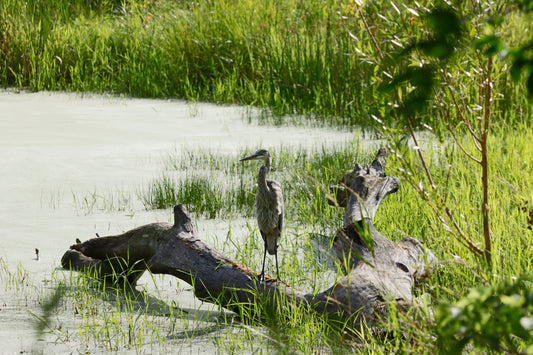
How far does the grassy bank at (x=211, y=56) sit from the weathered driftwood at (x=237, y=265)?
4477 mm

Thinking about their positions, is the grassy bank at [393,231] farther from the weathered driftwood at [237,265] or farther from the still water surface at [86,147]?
the still water surface at [86,147]

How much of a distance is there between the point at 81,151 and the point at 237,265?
3.96m

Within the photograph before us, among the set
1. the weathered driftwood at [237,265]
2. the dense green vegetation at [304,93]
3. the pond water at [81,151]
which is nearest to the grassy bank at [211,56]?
the dense green vegetation at [304,93]

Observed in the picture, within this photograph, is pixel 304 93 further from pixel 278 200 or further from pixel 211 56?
pixel 278 200

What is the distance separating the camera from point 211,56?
30.5 feet

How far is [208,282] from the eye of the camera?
11.2 feet

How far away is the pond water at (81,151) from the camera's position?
14.7 ft

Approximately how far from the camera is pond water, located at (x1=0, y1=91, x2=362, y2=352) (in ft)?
14.7

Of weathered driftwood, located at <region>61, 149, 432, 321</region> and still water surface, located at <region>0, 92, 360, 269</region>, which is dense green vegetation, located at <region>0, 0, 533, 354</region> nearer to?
weathered driftwood, located at <region>61, 149, 432, 321</region>

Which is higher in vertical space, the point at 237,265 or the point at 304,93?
the point at 304,93

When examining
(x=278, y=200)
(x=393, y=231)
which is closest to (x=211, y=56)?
(x=393, y=231)

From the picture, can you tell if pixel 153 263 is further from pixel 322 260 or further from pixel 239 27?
pixel 239 27

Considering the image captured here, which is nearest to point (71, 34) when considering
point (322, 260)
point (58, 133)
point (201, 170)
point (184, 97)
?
point (184, 97)

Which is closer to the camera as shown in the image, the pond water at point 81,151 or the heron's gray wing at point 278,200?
the heron's gray wing at point 278,200
